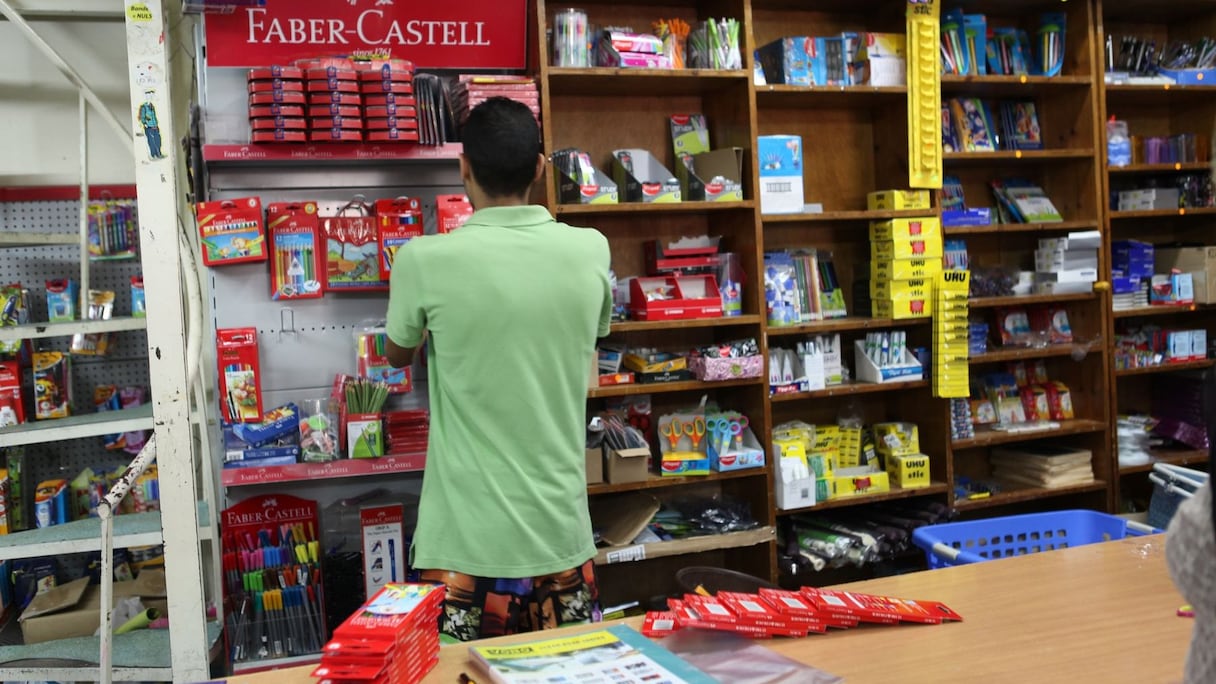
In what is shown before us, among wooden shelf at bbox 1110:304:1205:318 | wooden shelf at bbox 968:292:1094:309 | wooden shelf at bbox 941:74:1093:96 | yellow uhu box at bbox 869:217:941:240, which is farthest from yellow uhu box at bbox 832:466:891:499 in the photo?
wooden shelf at bbox 941:74:1093:96

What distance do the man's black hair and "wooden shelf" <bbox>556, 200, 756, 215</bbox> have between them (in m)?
1.67

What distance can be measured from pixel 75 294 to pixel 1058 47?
190 inches

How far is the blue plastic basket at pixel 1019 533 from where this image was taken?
273 centimetres

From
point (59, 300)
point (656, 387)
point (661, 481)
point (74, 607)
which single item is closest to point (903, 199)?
point (656, 387)

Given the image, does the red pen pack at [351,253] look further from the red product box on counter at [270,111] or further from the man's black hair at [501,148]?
the man's black hair at [501,148]

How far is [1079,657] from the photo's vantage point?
1.72 meters

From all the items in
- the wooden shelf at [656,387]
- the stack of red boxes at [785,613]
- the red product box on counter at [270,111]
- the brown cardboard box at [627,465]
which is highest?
the red product box on counter at [270,111]

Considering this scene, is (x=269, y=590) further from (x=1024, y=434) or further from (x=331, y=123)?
(x=1024, y=434)

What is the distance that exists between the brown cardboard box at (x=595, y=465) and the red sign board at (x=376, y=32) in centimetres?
164

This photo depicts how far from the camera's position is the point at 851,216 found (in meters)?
4.36

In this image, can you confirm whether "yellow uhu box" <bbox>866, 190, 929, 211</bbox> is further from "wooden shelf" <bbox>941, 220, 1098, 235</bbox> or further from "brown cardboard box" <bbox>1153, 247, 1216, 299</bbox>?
"brown cardboard box" <bbox>1153, 247, 1216, 299</bbox>

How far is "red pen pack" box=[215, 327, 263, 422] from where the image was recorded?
3.45 m

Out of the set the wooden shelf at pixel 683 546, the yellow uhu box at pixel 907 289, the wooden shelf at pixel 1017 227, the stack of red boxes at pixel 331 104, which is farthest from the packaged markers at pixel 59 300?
the wooden shelf at pixel 1017 227

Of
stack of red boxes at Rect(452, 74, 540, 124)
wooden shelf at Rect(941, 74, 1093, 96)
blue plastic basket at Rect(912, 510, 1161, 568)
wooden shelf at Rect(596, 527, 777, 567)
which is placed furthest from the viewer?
wooden shelf at Rect(941, 74, 1093, 96)
